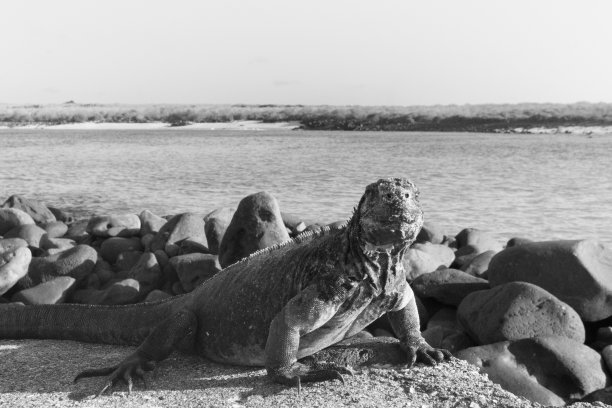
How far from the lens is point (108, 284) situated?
8.28m

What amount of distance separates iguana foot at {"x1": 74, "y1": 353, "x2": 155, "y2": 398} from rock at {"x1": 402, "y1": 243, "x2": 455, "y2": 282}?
141 inches

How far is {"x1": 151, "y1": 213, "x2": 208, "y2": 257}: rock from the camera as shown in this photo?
29.9ft

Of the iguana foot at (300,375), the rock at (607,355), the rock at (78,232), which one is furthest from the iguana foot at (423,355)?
the rock at (78,232)

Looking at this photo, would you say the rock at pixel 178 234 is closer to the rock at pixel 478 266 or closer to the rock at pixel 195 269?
the rock at pixel 195 269

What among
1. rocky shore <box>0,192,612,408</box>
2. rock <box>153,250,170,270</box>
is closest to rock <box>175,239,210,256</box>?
rocky shore <box>0,192,612,408</box>

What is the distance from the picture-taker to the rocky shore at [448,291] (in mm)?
4676

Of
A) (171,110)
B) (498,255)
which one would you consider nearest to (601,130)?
(498,255)

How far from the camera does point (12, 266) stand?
792cm

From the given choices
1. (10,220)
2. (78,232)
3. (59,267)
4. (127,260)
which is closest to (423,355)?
(59,267)

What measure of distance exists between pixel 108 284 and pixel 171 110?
116 m

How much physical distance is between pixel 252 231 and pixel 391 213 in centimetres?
407

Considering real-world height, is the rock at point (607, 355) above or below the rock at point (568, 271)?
below

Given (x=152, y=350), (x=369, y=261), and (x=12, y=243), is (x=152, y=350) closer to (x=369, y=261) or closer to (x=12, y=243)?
(x=369, y=261)

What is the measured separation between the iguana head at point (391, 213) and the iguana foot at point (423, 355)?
1.01 m
